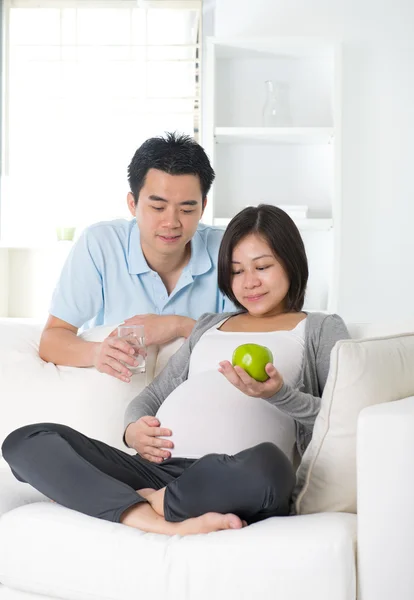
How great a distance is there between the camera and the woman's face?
2.11 meters

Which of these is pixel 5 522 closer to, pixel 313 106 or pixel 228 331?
pixel 228 331

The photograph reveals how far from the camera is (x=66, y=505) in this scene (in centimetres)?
167

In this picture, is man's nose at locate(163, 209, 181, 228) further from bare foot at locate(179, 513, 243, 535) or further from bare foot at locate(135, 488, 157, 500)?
bare foot at locate(179, 513, 243, 535)

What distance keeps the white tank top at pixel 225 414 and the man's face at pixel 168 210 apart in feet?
1.64

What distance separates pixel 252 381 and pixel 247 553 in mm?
360

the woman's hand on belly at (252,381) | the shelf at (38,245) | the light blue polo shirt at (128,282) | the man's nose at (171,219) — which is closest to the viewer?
the woman's hand on belly at (252,381)

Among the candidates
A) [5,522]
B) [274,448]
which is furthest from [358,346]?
[5,522]

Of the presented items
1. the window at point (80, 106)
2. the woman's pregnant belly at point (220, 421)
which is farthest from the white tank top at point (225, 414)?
the window at point (80, 106)

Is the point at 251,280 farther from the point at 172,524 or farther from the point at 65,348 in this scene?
the point at 172,524

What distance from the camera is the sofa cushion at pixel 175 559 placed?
1.43m

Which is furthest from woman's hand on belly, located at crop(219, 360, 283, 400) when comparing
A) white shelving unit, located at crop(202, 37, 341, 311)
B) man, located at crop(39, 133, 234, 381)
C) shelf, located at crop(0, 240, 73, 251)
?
shelf, located at crop(0, 240, 73, 251)

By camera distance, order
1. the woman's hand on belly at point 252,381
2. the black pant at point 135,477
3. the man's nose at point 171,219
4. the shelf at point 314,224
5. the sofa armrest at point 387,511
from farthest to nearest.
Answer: the shelf at point 314,224, the man's nose at point 171,219, the woman's hand on belly at point 252,381, the black pant at point 135,477, the sofa armrest at point 387,511

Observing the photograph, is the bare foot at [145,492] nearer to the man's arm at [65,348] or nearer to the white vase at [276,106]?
the man's arm at [65,348]

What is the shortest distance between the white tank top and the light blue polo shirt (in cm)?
51
